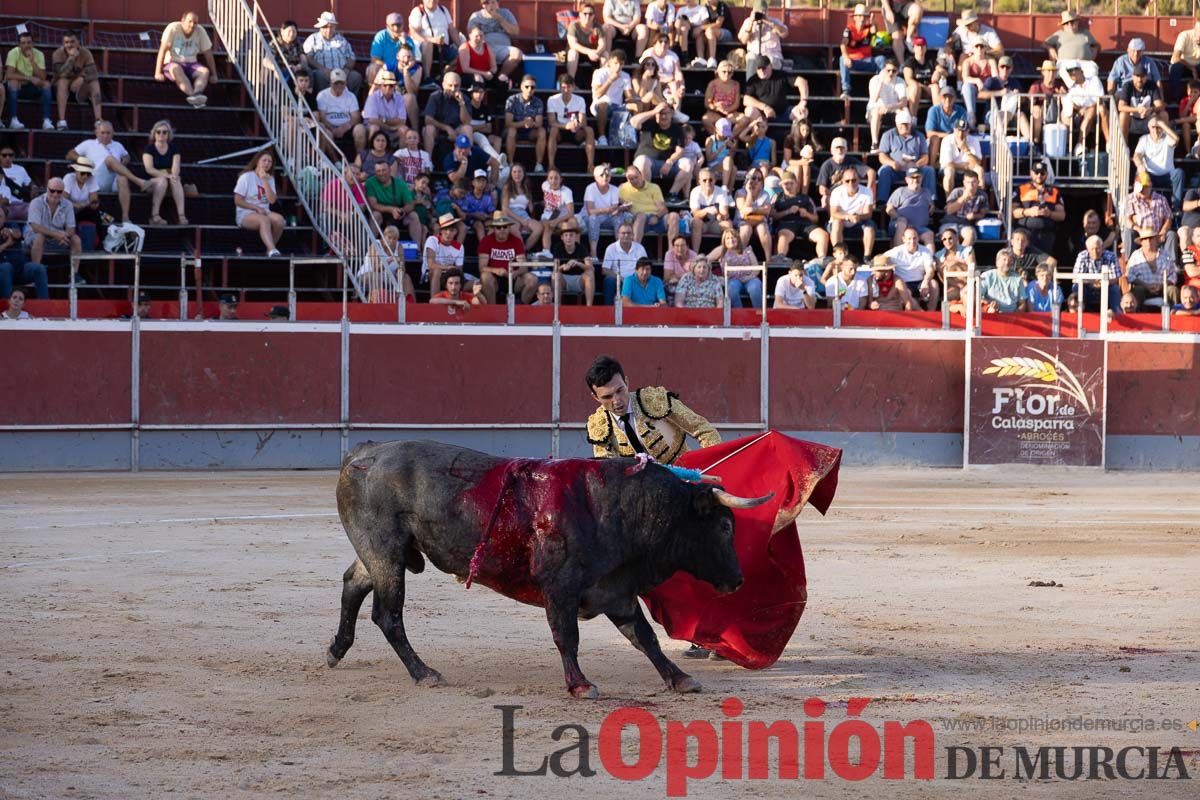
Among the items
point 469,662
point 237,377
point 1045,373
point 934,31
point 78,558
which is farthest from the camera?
point 934,31

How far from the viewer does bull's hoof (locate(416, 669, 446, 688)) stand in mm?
6574

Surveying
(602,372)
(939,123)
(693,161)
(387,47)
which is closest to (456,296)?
(693,161)

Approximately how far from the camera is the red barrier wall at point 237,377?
1597 centimetres

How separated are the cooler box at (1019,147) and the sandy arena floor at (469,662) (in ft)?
28.8

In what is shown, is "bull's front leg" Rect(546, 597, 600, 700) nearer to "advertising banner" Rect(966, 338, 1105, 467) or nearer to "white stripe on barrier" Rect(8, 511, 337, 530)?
"white stripe on barrier" Rect(8, 511, 337, 530)

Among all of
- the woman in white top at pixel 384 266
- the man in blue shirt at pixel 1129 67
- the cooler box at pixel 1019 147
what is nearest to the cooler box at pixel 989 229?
the cooler box at pixel 1019 147

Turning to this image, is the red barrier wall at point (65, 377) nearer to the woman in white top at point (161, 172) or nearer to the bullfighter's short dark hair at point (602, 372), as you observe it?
the woman in white top at point (161, 172)

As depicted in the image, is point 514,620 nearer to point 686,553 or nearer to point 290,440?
point 686,553

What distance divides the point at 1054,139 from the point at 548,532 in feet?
49.5

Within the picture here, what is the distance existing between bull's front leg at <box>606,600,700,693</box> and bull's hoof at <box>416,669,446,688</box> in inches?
27.6

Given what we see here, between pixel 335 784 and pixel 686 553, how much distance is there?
1.89m

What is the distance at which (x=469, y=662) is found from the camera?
23.3ft

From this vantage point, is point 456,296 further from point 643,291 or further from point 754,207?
point 754,207

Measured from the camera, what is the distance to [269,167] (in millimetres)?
17250
